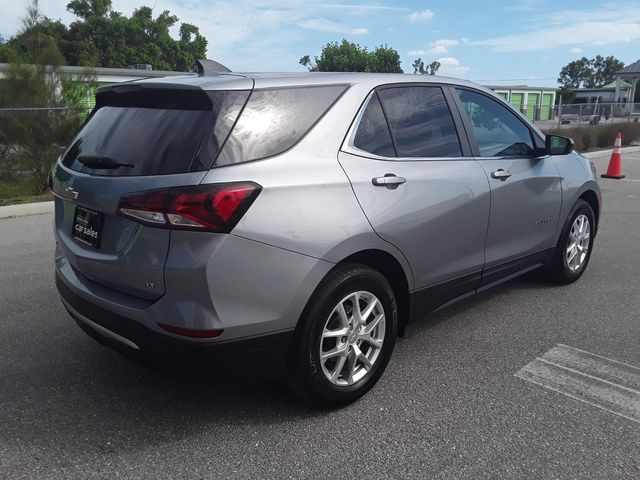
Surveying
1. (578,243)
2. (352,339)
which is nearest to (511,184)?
(578,243)

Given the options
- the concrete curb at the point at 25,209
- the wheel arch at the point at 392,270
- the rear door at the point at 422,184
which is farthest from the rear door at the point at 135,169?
the concrete curb at the point at 25,209

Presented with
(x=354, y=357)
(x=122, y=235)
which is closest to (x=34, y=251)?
(x=122, y=235)

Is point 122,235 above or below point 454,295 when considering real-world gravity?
above

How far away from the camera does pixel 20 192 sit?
387 inches

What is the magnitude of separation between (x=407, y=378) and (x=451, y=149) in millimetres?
1463

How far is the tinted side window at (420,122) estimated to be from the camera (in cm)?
330

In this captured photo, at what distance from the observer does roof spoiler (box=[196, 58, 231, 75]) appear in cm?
322

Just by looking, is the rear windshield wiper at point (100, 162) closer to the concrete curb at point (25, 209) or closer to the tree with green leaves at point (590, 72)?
the concrete curb at point (25, 209)

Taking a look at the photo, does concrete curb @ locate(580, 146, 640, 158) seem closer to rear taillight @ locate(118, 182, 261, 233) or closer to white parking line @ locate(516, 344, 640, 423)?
white parking line @ locate(516, 344, 640, 423)

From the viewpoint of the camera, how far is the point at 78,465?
2.55m

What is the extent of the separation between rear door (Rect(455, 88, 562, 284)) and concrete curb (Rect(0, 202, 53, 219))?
274 inches

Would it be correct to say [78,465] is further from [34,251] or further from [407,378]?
[34,251]

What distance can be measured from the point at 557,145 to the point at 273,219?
9.68ft

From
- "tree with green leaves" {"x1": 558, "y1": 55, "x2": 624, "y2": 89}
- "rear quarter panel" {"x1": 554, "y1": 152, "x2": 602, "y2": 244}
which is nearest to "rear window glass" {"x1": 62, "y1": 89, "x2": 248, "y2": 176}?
"rear quarter panel" {"x1": 554, "y1": 152, "x2": 602, "y2": 244}
